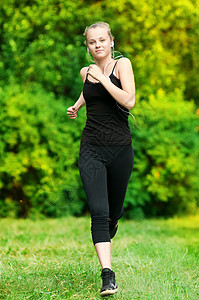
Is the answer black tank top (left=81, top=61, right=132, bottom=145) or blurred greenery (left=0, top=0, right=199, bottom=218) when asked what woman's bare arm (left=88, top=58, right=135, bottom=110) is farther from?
blurred greenery (left=0, top=0, right=199, bottom=218)

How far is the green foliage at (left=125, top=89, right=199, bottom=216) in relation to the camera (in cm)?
852

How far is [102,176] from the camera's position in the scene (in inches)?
134

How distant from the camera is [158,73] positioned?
11.4 meters

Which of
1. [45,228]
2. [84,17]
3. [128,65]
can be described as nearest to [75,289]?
[128,65]

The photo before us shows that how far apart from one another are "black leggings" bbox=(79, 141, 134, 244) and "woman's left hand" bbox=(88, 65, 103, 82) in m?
0.50

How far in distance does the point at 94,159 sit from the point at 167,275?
1300 mm

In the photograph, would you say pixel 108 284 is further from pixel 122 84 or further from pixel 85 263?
pixel 122 84

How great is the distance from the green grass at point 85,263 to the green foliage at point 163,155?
1.37 m

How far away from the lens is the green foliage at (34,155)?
25.4ft

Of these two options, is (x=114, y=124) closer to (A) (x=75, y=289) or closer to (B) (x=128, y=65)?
(B) (x=128, y=65)

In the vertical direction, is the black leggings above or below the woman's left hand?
below

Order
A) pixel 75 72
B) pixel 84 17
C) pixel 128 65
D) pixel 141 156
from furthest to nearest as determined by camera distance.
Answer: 1. pixel 84 17
2. pixel 75 72
3. pixel 141 156
4. pixel 128 65

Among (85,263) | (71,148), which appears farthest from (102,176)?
(71,148)

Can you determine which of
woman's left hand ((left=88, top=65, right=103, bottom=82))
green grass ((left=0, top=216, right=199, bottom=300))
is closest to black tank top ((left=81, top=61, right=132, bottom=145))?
woman's left hand ((left=88, top=65, right=103, bottom=82))
